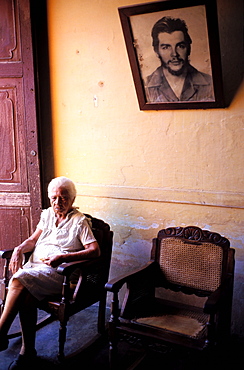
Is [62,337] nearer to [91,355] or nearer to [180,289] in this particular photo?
[91,355]

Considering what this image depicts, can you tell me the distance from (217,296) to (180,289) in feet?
1.52

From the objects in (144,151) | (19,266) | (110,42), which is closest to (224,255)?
(144,151)

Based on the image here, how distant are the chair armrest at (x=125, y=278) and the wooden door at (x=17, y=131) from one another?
1.46 meters

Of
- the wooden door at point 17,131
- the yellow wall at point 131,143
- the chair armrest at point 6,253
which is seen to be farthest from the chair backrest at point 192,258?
the wooden door at point 17,131

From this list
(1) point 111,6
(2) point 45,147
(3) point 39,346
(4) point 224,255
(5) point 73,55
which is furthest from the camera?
(2) point 45,147

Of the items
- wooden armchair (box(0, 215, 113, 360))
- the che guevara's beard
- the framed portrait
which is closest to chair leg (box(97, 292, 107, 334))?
wooden armchair (box(0, 215, 113, 360))

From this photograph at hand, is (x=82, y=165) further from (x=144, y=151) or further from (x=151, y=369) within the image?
(x=151, y=369)

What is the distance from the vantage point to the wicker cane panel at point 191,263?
302 centimetres

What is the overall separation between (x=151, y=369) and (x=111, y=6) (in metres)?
2.93

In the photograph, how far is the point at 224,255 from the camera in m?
2.99

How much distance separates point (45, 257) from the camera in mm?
3422

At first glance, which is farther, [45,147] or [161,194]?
[45,147]

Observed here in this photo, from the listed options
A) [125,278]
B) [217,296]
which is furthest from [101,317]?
[217,296]

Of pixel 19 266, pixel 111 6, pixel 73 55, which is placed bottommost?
pixel 19 266
